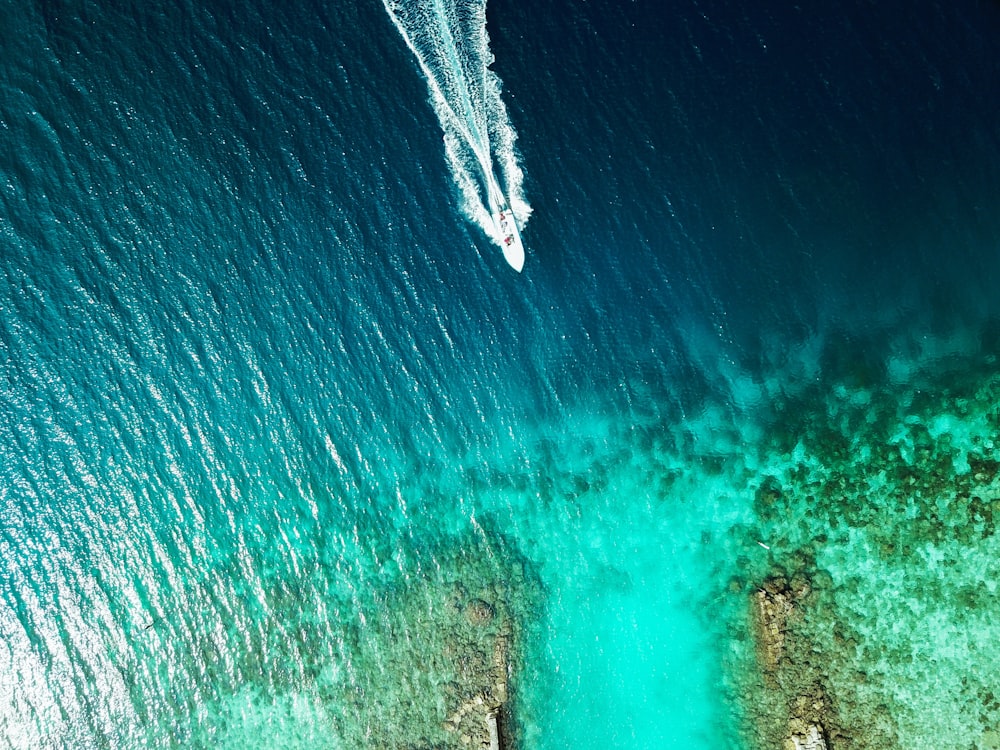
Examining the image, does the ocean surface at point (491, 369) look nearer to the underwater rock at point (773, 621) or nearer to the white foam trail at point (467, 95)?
the white foam trail at point (467, 95)

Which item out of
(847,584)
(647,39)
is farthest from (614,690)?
Result: (647,39)

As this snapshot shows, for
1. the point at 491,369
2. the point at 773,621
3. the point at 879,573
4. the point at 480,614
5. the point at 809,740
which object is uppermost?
the point at 491,369

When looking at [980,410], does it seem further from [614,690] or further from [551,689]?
[551,689]

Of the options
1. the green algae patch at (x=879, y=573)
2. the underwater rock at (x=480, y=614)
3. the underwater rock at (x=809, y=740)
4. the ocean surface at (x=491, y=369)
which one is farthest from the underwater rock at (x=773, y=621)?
the underwater rock at (x=480, y=614)

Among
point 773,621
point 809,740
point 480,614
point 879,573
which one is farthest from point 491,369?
point 809,740

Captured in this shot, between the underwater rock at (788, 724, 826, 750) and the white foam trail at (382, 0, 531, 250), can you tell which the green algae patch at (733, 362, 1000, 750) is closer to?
the underwater rock at (788, 724, 826, 750)

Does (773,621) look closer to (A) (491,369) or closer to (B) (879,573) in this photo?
(B) (879,573)
